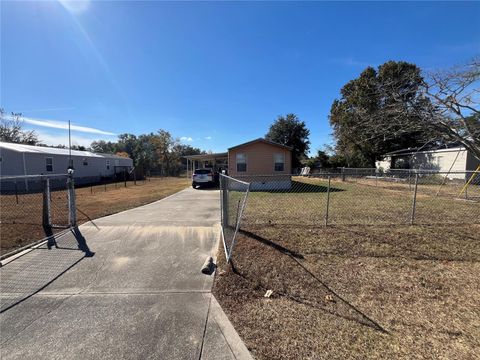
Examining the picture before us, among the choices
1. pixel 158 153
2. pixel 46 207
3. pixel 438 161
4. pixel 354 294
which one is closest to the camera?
pixel 354 294

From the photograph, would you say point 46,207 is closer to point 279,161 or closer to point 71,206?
point 71,206

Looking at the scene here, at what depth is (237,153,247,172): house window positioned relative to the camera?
1670cm

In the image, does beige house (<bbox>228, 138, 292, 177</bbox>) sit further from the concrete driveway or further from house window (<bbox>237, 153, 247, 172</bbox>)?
the concrete driveway

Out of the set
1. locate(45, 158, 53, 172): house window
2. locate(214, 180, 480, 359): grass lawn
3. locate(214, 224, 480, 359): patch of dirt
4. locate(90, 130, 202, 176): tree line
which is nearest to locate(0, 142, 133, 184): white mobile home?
locate(45, 158, 53, 172): house window

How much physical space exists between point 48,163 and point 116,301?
2486 cm

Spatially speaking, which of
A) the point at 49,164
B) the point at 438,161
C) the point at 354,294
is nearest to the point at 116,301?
the point at 354,294

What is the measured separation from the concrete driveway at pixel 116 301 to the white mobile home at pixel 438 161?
17342 millimetres

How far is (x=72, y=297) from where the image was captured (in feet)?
11.7

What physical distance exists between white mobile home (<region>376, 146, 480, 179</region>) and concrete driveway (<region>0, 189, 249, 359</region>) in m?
17.3

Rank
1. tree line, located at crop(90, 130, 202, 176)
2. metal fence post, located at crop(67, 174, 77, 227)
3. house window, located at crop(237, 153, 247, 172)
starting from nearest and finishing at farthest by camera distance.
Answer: metal fence post, located at crop(67, 174, 77, 227), house window, located at crop(237, 153, 247, 172), tree line, located at crop(90, 130, 202, 176)

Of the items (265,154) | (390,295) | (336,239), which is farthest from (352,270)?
(265,154)

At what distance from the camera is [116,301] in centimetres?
341

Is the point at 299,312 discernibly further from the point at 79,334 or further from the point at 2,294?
the point at 2,294

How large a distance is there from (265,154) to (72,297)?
14.2 m
